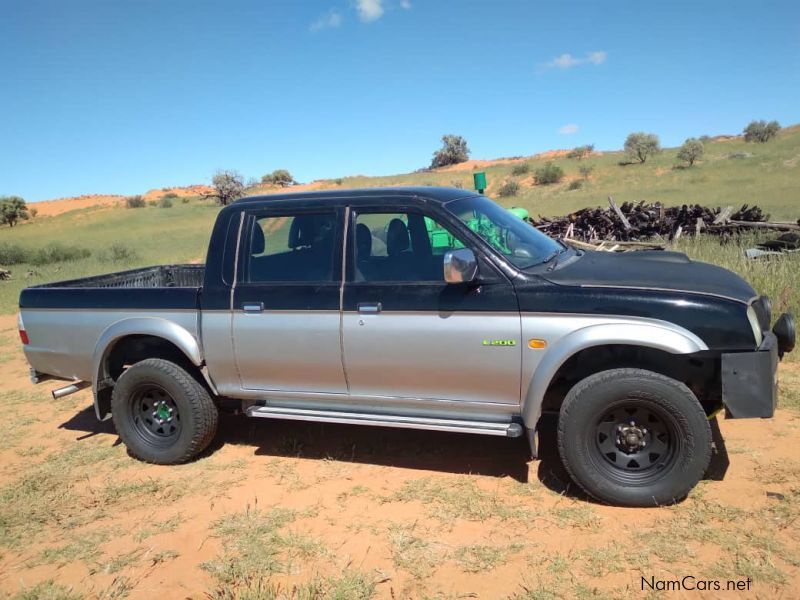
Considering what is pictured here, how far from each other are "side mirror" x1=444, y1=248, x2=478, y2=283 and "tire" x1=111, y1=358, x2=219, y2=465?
234 centimetres

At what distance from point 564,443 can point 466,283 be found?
46.8 inches

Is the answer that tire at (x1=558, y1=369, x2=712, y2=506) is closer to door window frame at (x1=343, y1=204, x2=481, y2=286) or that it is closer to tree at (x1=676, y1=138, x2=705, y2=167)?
door window frame at (x1=343, y1=204, x2=481, y2=286)

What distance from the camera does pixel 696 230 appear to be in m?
12.8

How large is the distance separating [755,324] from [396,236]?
2.37m

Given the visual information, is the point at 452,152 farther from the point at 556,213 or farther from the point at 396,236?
the point at 396,236

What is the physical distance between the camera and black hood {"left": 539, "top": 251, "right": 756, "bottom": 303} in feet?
12.3

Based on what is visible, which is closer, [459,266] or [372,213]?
[459,266]

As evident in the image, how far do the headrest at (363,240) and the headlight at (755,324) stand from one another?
245 cm

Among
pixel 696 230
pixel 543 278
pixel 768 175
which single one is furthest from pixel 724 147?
pixel 543 278

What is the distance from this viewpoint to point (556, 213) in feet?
Answer: 83.1

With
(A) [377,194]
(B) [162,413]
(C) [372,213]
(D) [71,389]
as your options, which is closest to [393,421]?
(C) [372,213]

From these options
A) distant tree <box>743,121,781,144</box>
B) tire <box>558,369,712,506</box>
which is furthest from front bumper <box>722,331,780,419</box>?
distant tree <box>743,121,781,144</box>

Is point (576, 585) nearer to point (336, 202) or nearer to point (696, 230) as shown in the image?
point (336, 202)

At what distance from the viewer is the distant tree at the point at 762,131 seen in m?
50.0
